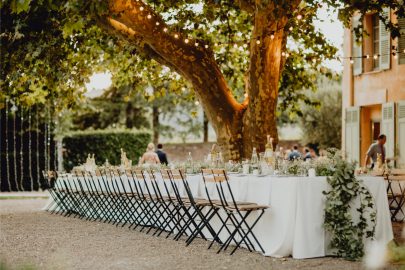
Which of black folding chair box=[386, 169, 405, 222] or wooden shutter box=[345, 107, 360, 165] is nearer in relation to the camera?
black folding chair box=[386, 169, 405, 222]

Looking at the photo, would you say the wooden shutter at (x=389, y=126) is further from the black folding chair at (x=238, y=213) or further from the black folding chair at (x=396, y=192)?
the black folding chair at (x=238, y=213)

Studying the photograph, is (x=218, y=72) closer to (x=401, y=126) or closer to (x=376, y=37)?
(x=401, y=126)

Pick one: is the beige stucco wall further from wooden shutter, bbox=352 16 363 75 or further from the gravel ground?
the gravel ground

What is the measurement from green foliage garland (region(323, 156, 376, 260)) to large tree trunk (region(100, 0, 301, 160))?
4.95 meters

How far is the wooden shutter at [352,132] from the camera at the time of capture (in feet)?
60.2

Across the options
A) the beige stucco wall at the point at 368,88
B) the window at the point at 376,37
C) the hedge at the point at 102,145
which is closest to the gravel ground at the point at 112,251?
the beige stucco wall at the point at 368,88

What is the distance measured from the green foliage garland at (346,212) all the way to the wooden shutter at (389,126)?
8.75 meters

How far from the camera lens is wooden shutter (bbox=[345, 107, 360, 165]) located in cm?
1834

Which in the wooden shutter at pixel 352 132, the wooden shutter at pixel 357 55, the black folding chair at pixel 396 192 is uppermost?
the wooden shutter at pixel 357 55

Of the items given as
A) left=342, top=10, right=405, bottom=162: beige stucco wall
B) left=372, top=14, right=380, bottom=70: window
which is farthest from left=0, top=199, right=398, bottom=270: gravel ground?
left=372, top=14, right=380, bottom=70: window

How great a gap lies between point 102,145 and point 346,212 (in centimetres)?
1959

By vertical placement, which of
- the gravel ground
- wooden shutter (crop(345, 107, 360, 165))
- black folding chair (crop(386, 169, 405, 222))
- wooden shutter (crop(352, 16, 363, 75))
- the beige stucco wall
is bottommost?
the gravel ground

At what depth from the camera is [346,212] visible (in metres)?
7.46

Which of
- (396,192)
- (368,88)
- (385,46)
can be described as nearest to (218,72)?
(396,192)
